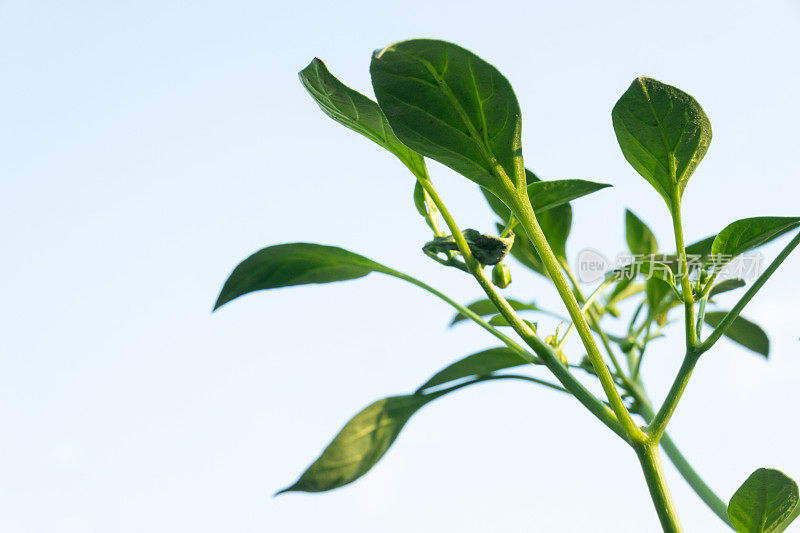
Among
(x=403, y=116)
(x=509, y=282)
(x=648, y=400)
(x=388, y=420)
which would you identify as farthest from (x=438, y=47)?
(x=648, y=400)

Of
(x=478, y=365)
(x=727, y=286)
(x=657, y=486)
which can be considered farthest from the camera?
(x=727, y=286)

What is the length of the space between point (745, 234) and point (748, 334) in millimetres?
317

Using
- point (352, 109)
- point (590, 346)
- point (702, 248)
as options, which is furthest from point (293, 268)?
point (702, 248)

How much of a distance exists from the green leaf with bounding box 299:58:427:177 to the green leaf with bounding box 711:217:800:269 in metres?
0.23

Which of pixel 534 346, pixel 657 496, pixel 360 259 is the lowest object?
pixel 657 496

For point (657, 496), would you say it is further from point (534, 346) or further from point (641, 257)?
point (641, 257)

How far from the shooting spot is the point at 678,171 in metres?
0.49

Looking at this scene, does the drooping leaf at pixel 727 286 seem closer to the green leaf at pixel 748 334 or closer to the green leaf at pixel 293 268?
the green leaf at pixel 748 334

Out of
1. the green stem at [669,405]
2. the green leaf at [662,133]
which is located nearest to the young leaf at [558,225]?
the green leaf at [662,133]

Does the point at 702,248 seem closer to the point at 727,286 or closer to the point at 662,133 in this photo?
the point at 727,286

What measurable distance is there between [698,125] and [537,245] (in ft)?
0.47

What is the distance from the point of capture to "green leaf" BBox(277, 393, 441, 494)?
1.65 feet

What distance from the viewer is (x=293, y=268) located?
20.3 inches

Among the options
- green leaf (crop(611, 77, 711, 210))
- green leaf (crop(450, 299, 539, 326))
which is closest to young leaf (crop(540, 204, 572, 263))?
green leaf (crop(450, 299, 539, 326))
